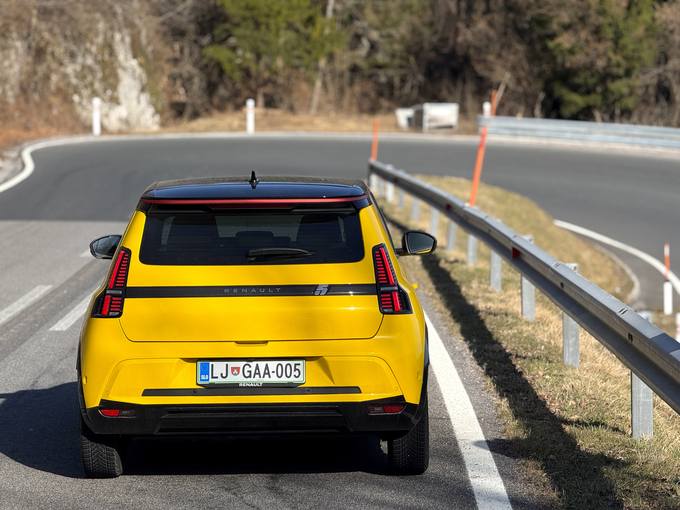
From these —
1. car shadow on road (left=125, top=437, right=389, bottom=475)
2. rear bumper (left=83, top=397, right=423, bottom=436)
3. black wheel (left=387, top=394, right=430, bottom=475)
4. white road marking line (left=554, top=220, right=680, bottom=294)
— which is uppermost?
rear bumper (left=83, top=397, right=423, bottom=436)

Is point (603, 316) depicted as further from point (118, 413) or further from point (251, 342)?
point (118, 413)

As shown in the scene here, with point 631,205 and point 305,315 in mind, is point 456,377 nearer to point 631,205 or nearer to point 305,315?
point 305,315

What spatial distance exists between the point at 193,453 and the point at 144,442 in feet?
1.17

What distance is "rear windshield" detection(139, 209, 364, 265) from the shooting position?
4.36 meters

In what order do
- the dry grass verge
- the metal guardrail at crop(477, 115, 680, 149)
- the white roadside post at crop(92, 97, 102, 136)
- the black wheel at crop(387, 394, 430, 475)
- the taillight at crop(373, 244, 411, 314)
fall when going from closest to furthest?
the taillight at crop(373, 244, 411, 314)
the black wheel at crop(387, 394, 430, 475)
the metal guardrail at crop(477, 115, 680, 149)
the white roadside post at crop(92, 97, 102, 136)
the dry grass verge

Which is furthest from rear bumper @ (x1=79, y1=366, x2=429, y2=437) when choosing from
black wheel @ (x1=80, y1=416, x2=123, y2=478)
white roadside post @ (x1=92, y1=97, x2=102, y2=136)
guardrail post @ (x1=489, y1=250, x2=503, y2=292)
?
white roadside post @ (x1=92, y1=97, x2=102, y2=136)

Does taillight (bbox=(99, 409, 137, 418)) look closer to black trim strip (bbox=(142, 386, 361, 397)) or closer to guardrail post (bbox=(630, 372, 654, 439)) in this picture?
black trim strip (bbox=(142, 386, 361, 397))

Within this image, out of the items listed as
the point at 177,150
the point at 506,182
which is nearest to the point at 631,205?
the point at 506,182

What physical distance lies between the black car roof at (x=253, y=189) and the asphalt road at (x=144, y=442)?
1418 millimetres

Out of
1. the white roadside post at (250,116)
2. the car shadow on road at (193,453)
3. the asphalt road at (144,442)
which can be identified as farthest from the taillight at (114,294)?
the white roadside post at (250,116)

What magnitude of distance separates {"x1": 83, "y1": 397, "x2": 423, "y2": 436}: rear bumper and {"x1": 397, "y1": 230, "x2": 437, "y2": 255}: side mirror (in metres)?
1.51

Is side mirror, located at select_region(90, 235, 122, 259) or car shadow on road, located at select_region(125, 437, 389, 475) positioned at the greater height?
side mirror, located at select_region(90, 235, 122, 259)

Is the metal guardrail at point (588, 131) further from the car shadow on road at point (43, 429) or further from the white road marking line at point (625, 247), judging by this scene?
the car shadow on road at point (43, 429)

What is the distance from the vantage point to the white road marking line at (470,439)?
4.38 metres
